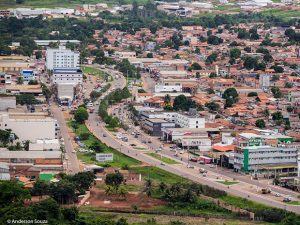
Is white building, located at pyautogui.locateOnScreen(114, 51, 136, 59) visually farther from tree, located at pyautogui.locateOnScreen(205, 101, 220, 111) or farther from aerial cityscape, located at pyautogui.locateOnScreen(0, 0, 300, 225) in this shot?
tree, located at pyautogui.locateOnScreen(205, 101, 220, 111)

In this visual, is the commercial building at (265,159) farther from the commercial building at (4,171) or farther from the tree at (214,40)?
the tree at (214,40)

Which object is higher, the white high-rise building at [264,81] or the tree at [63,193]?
the tree at [63,193]

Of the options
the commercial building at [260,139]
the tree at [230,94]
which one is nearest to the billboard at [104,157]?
the commercial building at [260,139]

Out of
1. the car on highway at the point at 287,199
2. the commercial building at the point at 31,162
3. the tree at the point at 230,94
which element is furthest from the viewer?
the tree at the point at 230,94

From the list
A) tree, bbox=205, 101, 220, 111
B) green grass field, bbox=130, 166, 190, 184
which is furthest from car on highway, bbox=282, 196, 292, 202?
tree, bbox=205, 101, 220, 111

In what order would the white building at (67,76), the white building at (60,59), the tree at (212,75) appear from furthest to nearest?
the white building at (60,59) < the tree at (212,75) < the white building at (67,76)

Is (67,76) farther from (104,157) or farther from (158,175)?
(158,175)

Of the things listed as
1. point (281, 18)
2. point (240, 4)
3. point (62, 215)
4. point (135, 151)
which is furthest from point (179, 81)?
point (240, 4)
